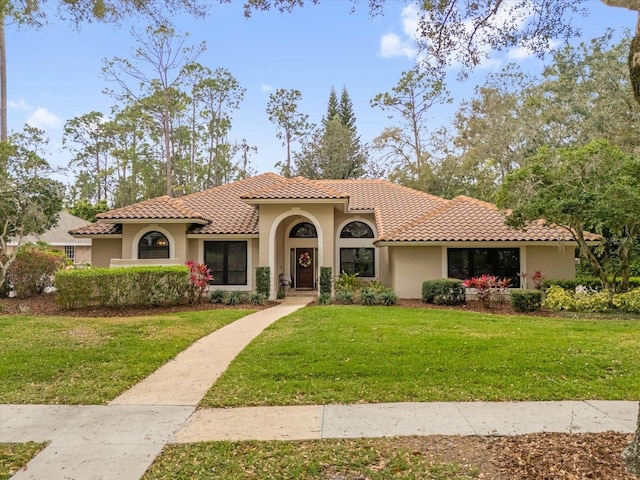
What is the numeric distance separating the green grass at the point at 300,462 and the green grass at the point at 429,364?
138cm

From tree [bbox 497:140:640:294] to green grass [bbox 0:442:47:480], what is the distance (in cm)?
1328

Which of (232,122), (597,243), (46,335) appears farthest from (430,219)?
(232,122)

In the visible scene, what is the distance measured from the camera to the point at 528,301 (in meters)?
13.7

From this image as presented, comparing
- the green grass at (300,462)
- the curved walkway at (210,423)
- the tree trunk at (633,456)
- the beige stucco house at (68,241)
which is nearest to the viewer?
the tree trunk at (633,456)

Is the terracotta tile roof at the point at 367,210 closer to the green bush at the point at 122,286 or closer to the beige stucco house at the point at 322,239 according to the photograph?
the beige stucco house at the point at 322,239

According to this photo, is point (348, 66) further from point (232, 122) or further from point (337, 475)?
point (232, 122)

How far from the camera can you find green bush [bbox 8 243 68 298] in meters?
16.6

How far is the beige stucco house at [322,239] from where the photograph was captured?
16.9 meters

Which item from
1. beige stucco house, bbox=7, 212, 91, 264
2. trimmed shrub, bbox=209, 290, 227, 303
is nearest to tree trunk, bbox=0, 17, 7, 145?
beige stucco house, bbox=7, 212, 91, 264

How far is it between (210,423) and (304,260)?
16.1m

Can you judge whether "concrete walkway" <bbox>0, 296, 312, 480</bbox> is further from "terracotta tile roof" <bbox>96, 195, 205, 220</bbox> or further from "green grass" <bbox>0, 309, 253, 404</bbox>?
"terracotta tile roof" <bbox>96, 195, 205, 220</bbox>

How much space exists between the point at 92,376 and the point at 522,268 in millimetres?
15190

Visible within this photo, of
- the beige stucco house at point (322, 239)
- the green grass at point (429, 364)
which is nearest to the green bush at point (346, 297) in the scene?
the beige stucco house at point (322, 239)

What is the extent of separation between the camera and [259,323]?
11.8m
